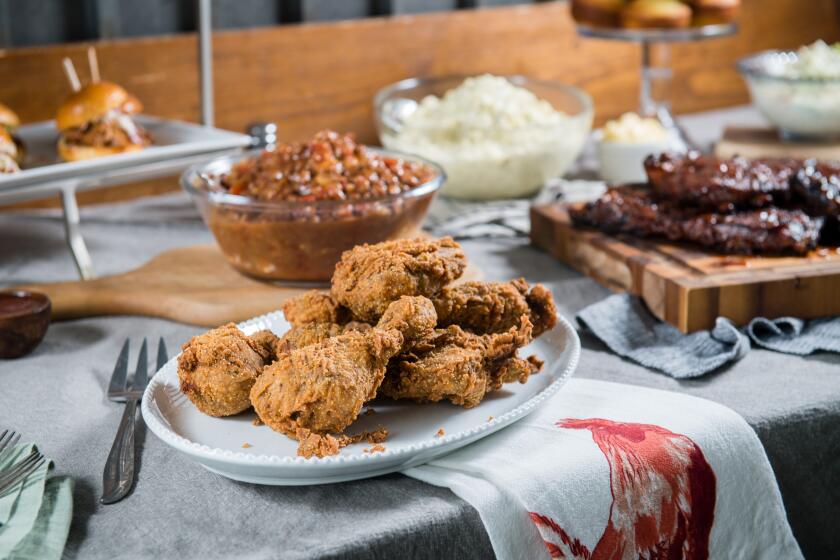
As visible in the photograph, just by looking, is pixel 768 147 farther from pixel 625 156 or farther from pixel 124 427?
pixel 124 427

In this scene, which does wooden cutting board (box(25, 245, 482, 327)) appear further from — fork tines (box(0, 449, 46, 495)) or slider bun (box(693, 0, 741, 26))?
slider bun (box(693, 0, 741, 26))

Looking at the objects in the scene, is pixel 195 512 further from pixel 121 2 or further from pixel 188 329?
pixel 121 2

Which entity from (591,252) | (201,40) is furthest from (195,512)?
(201,40)

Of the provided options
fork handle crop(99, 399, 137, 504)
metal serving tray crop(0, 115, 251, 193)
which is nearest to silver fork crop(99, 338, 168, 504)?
fork handle crop(99, 399, 137, 504)

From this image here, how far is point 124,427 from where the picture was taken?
3.73 ft

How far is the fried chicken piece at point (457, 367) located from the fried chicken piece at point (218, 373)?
0.49 feet

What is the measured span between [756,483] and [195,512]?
0.63m

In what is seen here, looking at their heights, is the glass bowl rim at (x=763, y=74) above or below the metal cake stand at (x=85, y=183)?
above

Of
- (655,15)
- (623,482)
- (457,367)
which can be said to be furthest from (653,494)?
(655,15)

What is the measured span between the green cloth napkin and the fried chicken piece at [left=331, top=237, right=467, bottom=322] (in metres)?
0.36

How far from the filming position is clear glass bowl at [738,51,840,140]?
2.39 m

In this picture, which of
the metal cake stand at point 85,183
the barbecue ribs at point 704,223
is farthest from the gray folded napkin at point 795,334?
the metal cake stand at point 85,183

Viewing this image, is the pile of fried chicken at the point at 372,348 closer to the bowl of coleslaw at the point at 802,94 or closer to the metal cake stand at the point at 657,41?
the metal cake stand at the point at 657,41

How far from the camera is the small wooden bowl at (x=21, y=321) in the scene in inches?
54.7
